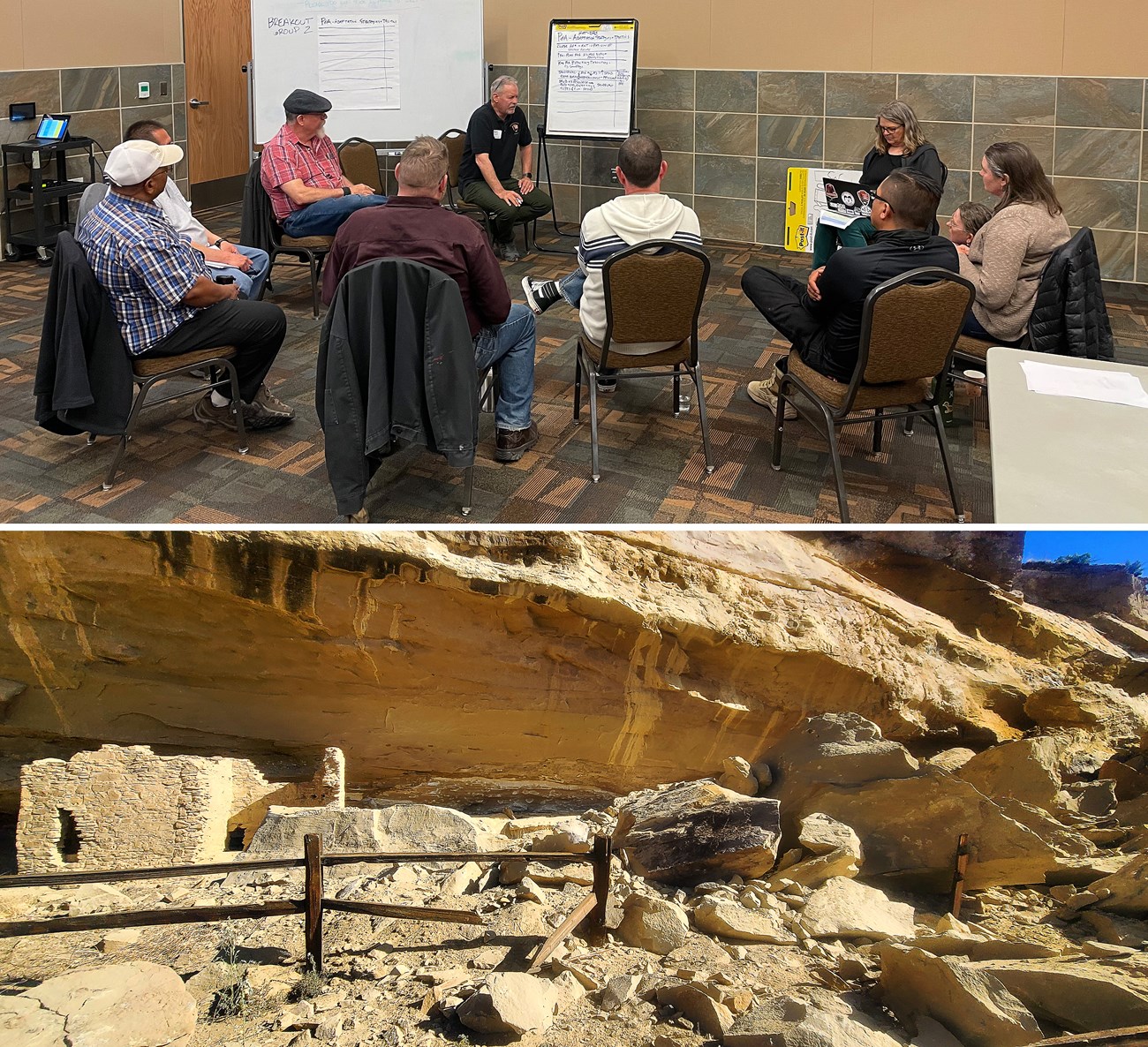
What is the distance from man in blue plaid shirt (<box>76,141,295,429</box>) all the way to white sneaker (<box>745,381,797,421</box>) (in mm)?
2083

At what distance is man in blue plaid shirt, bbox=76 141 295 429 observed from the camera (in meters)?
3.65

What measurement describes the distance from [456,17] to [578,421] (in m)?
4.47

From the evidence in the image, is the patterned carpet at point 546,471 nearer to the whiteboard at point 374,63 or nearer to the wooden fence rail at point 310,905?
the wooden fence rail at point 310,905

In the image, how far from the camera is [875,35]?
734 cm

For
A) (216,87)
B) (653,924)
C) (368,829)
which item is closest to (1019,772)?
(653,924)

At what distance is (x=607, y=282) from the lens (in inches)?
146

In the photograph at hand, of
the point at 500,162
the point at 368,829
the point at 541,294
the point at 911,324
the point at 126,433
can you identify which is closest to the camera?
the point at 368,829

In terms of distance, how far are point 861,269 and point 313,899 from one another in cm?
271

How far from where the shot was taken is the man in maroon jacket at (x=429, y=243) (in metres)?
3.57

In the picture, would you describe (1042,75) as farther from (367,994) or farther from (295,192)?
(367,994)

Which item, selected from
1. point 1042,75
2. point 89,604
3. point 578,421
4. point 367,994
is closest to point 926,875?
point 367,994

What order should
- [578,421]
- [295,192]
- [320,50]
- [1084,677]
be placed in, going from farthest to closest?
1. [320,50]
2. [295,192]
3. [578,421]
4. [1084,677]

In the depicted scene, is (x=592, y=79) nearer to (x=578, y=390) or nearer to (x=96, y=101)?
(x=96, y=101)

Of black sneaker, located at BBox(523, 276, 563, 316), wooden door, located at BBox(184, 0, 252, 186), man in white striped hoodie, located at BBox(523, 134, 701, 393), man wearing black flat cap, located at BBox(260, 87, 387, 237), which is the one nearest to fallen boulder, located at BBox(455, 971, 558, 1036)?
man in white striped hoodie, located at BBox(523, 134, 701, 393)
